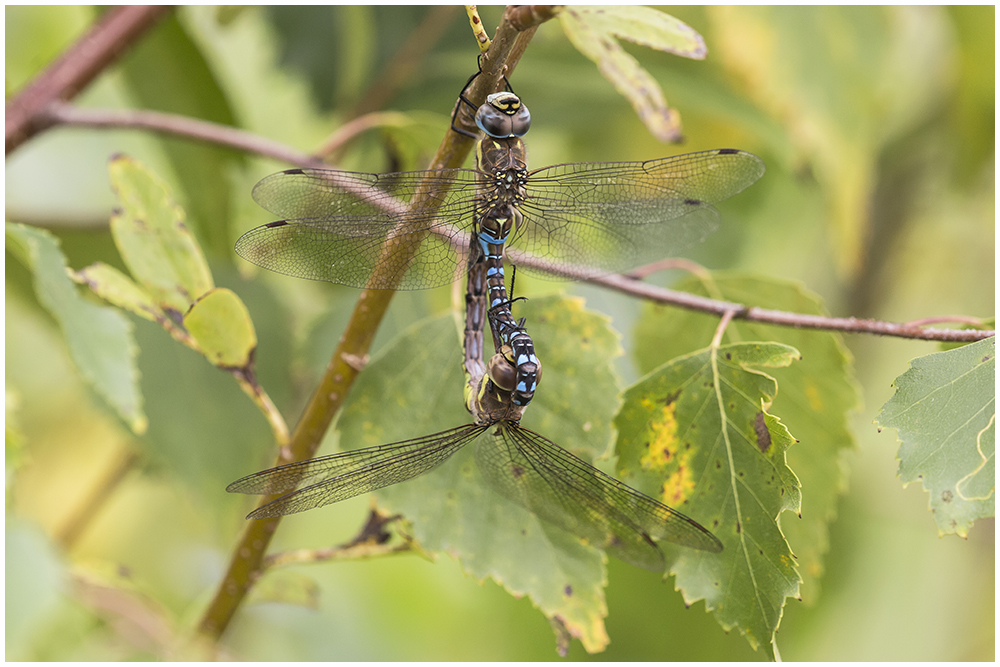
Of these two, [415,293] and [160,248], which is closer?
[160,248]

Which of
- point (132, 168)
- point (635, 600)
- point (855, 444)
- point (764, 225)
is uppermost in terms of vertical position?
point (132, 168)

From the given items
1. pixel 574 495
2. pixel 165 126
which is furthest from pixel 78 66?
pixel 574 495

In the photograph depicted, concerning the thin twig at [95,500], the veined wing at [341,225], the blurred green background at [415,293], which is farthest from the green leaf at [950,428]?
the thin twig at [95,500]

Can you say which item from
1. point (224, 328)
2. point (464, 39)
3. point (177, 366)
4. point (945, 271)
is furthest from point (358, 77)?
point (945, 271)

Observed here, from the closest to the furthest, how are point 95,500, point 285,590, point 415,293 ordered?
point 285,590
point 415,293
point 95,500

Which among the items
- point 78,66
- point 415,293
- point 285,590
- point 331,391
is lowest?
point 285,590

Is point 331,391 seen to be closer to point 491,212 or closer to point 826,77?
point 491,212

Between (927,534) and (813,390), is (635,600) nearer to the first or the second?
(813,390)
